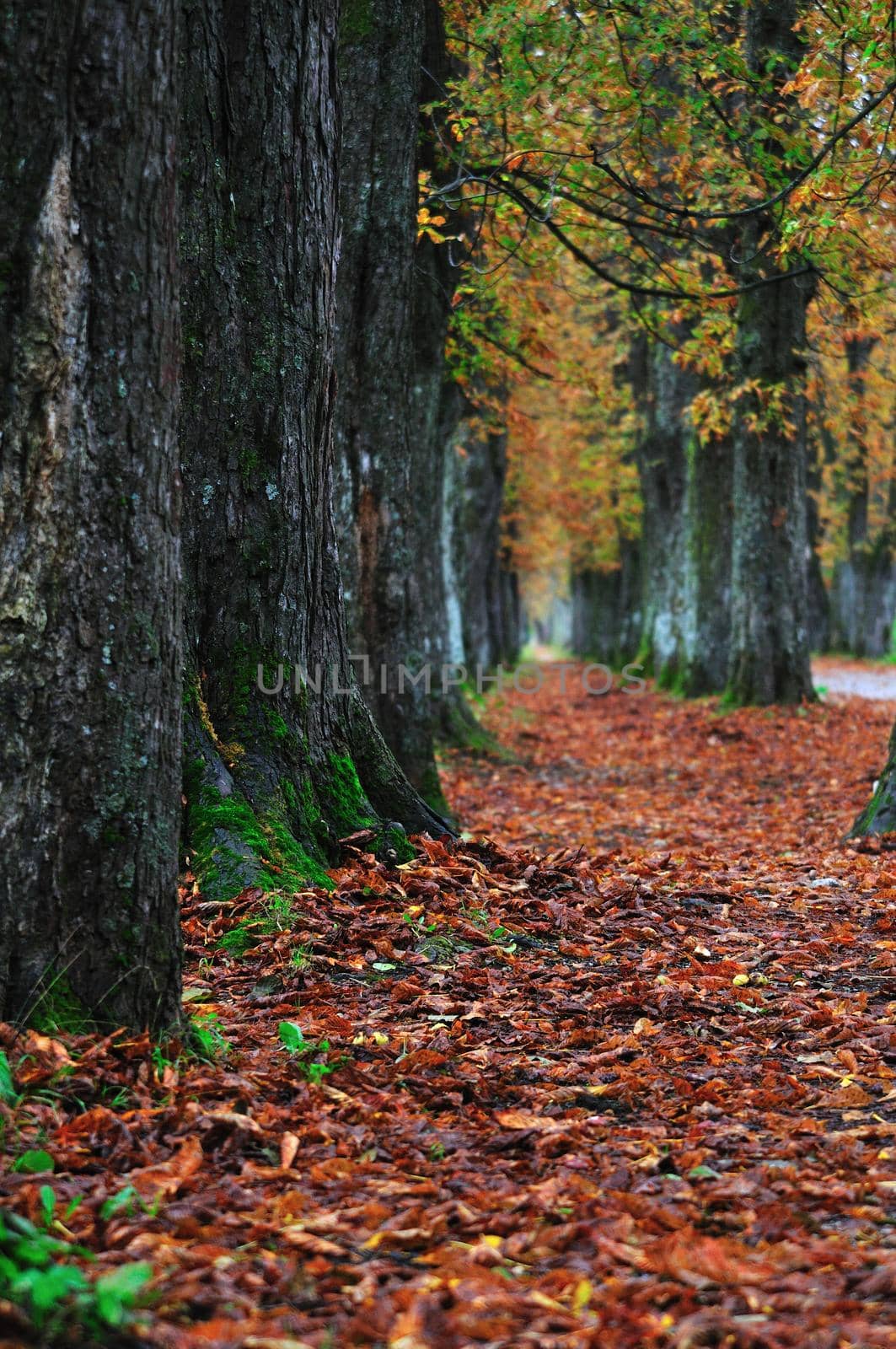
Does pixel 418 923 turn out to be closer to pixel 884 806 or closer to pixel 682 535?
pixel 884 806

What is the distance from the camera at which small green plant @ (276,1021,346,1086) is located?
11.8 feet

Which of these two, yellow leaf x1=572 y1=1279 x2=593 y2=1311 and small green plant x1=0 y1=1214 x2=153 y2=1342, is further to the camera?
yellow leaf x1=572 y1=1279 x2=593 y2=1311

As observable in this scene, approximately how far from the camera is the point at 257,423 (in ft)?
17.7

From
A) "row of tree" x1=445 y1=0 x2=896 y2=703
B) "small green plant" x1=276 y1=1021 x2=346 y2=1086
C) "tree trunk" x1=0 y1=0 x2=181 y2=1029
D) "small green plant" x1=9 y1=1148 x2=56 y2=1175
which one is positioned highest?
"row of tree" x1=445 y1=0 x2=896 y2=703

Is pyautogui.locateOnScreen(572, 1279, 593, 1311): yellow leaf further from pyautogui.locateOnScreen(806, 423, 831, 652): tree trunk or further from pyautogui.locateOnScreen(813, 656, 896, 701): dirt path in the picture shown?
pyautogui.locateOnScreen(806, 423, 831, 652): tree trunk

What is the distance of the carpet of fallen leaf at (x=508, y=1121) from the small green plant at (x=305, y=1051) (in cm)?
4

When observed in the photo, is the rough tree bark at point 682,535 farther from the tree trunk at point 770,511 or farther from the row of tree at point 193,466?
the row of tree at point 193,466

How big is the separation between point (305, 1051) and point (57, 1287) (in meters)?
1.65

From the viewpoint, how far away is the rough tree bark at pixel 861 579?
3183cm

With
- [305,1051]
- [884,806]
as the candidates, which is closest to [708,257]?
[884,806]

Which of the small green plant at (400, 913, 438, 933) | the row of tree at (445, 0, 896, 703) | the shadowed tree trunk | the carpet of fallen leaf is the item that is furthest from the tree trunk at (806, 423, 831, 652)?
the small green plant at (400, 913, 438, 933)

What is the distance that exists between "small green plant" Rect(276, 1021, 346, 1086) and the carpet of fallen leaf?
0.15 ft

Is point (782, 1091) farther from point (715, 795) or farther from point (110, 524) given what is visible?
point (715, 795)

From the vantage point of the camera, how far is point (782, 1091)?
3.72 meters
